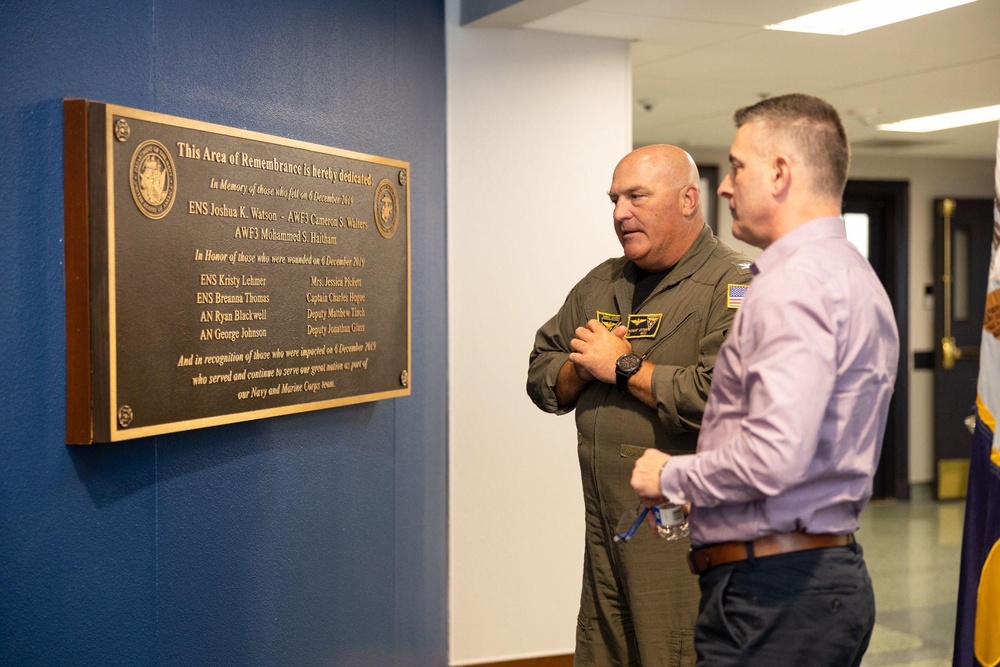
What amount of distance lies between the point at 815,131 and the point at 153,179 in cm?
141

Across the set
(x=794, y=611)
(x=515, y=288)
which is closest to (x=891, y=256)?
(x=515, y=288)

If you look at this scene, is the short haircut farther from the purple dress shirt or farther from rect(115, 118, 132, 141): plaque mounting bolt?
rect(115, 118, 132, 141): plaque mounting bolt

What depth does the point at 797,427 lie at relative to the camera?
5.38 ft

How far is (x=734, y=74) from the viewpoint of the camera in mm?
4965

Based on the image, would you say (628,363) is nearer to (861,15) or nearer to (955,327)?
(861,15)

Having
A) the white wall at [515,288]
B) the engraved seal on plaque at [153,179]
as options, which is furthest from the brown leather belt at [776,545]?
the white wall at [515,288]

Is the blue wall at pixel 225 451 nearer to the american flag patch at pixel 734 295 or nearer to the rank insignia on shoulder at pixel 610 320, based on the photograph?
the rank insignia on shoulder at pixel 610 320

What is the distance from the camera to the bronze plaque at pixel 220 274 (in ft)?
7.16

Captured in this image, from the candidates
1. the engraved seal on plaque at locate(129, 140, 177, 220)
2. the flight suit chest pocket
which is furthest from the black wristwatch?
the engraved seal on plaque at locate(129, 140, 177, 220)

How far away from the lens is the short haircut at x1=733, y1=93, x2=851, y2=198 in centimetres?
181

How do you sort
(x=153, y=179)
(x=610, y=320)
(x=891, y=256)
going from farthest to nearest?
(x=891, y=256), (x=610, y=320), (x=153, y=179)

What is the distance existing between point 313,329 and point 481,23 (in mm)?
1499

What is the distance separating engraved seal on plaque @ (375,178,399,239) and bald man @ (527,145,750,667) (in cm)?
73

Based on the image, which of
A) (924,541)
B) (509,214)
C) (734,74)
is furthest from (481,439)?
(924,541)
